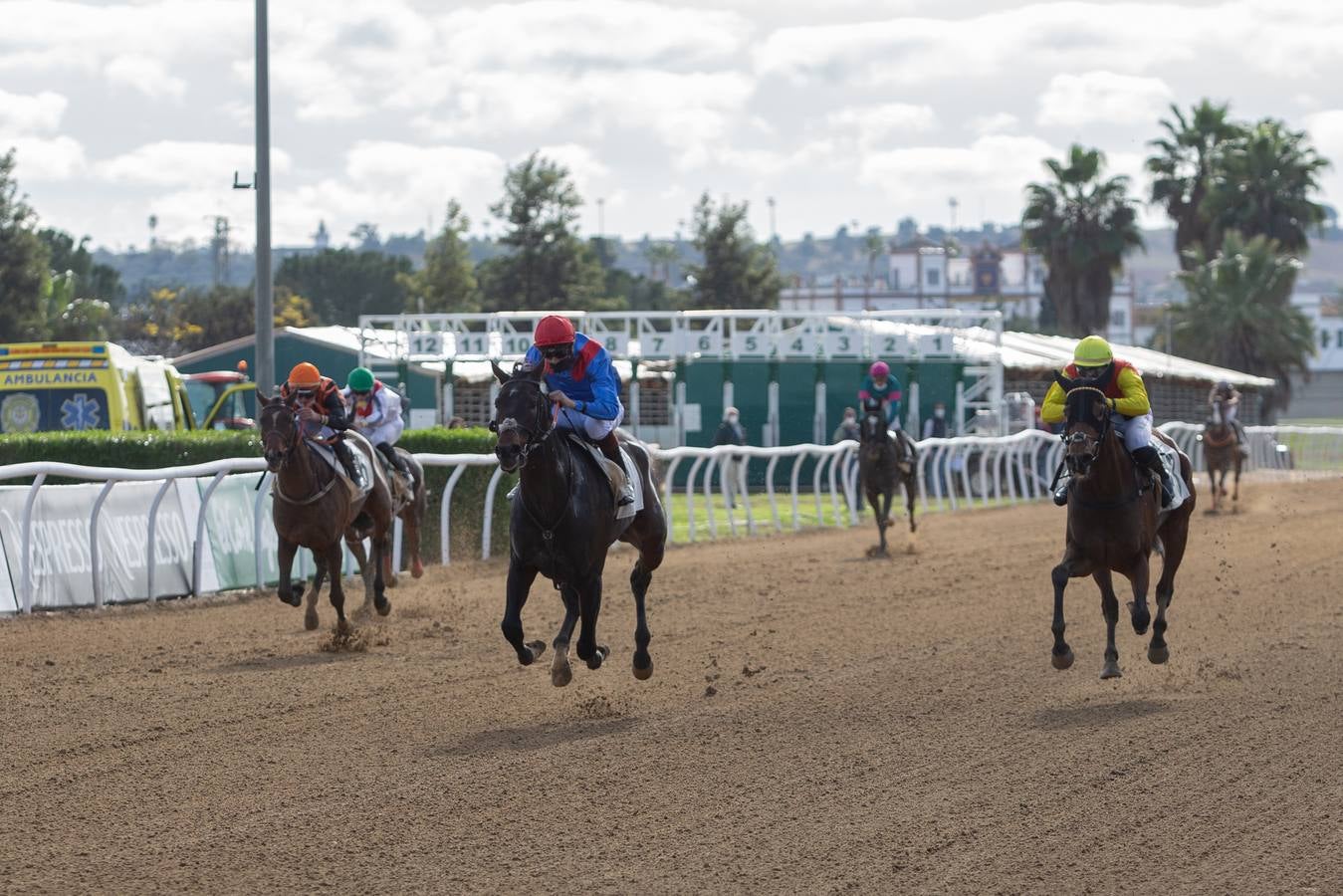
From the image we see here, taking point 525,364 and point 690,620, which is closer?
point 525,364

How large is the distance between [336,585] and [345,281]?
82.0 meters

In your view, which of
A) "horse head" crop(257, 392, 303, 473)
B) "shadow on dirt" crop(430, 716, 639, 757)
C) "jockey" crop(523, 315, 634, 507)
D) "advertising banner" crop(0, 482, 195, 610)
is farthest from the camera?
"advertising banner" crop(0, 482, 195, 610)

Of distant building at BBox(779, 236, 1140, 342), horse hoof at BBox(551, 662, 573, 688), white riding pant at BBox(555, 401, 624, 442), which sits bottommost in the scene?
horse hoof at BBox(551, 662, 573, 688)

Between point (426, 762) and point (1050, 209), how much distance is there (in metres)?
54.5

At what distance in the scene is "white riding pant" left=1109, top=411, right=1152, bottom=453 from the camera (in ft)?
31.6

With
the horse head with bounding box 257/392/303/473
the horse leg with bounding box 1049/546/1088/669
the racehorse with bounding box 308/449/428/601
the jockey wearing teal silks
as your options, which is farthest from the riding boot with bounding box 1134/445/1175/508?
the jockey wearing teal silks

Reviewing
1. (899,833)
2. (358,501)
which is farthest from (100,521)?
(899,833)

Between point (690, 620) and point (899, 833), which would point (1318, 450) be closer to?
point (690, 620)

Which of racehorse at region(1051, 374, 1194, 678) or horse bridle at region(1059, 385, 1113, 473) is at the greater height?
horse bridle at region(1059, 385, 1113, 473)

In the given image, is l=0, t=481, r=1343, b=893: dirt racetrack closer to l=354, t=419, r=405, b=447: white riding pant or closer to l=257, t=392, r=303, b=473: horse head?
l=257, t=392, r=303, b=473: horse head

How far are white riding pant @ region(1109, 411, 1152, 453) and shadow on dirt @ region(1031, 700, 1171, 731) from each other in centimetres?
152

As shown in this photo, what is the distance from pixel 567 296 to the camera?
4988 cm

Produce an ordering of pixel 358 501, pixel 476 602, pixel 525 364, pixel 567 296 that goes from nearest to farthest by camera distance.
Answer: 1. pixel 525 364
2. pixel 358 501
3. pixel 476 602
4. pixel 567 296

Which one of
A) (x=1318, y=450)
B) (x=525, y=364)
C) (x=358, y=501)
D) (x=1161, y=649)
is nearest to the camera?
(x=525, y=364)
